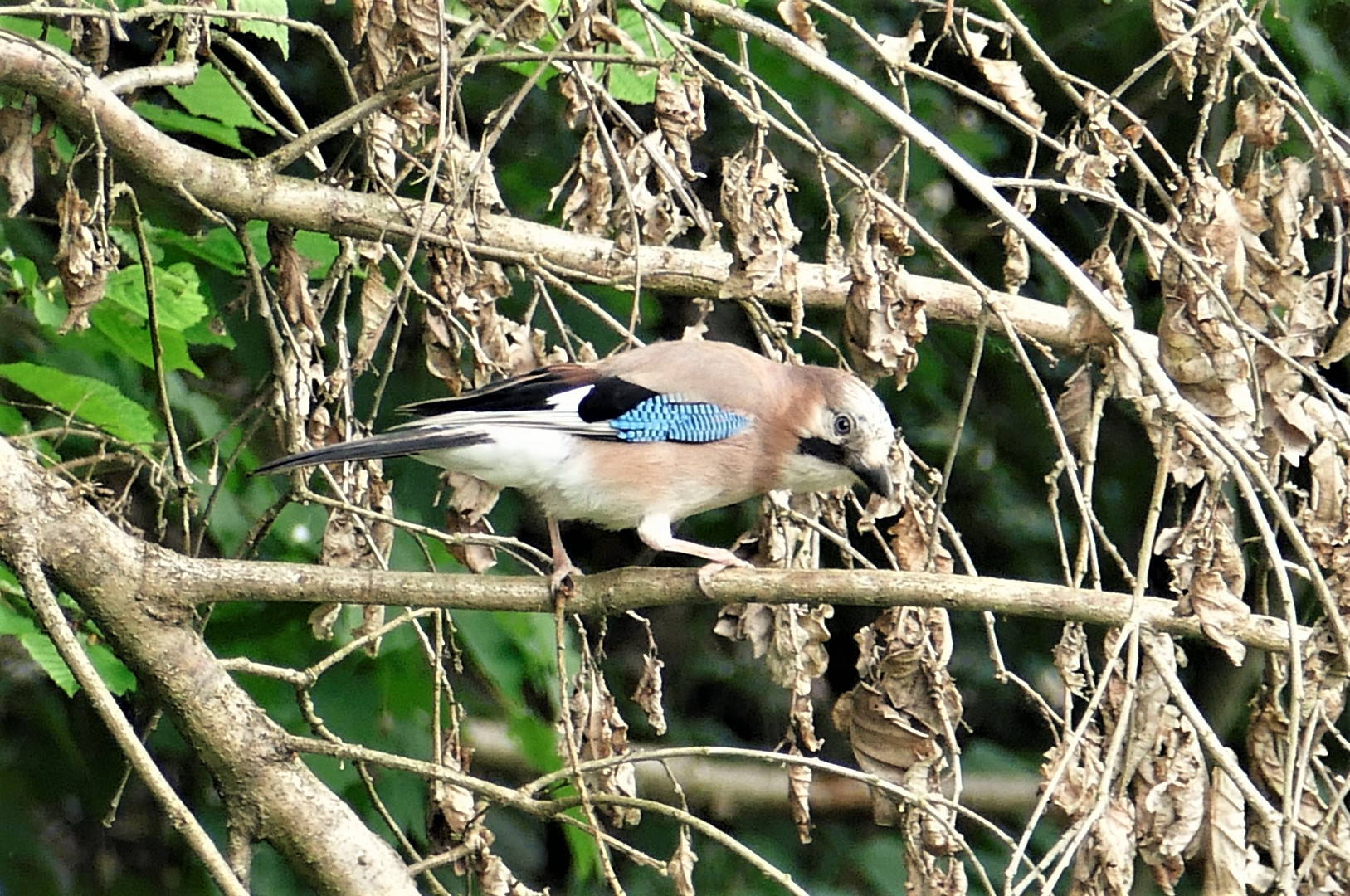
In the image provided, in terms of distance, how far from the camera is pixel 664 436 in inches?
155

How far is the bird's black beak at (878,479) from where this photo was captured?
3512 mm

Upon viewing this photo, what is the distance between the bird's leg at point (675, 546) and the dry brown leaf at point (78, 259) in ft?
4.33

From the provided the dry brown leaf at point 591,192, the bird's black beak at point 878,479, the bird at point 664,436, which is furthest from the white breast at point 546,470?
the bird's black beak at point 878,479

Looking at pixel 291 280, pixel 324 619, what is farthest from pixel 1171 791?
pixel 291 280

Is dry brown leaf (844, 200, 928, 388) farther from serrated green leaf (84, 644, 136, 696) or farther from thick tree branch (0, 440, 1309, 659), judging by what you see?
serrated green leaf (84, 644, 136, 696)

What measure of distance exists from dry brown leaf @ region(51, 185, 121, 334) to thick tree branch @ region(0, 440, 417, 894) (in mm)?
321

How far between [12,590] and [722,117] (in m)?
3.60

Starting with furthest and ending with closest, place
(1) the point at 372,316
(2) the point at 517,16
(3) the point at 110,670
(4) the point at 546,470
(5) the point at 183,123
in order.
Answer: (5) the point at 183,123
(3) the point at 110,670
(4) the point at 546,470
(1) the point at 372,316
(2) the point at 517,16

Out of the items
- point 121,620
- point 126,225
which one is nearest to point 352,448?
point 121,620

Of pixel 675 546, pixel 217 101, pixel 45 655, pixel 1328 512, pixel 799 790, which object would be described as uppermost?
pixel 217 101

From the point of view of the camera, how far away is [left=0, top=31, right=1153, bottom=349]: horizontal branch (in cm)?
335

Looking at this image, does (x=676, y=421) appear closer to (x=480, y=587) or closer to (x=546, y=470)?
(x=546, y=470)

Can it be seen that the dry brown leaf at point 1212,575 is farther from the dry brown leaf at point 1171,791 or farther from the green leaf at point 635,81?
the green leaf at point 635,81

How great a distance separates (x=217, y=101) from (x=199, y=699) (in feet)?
5.31
